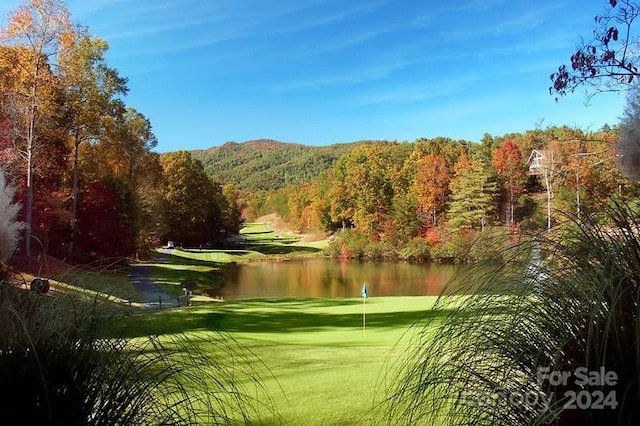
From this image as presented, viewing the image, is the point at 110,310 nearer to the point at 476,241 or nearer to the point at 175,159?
the point at 476,241

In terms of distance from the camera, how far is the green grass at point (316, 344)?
3.33m

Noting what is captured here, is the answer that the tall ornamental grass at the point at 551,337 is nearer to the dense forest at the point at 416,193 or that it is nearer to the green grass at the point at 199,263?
the green grass at the point at 199,263

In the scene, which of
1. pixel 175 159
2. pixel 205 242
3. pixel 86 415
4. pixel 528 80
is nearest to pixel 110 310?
pixel 86 415

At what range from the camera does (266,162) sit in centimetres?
12775

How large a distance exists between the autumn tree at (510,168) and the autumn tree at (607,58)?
17972 millimetres

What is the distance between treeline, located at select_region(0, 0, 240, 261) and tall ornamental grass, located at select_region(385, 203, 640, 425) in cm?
1333

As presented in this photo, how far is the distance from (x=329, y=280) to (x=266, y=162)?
103555 mm

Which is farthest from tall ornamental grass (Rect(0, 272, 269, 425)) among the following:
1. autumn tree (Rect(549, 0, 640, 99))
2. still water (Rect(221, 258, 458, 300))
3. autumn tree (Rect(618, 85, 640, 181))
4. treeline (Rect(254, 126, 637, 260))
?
treeline (Rect(254, 126, 637, 260))

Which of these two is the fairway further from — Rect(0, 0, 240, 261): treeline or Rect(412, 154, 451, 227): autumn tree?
Rect(412, 154, 451, 227): autumn tree

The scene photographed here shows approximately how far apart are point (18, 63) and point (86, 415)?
16960mm

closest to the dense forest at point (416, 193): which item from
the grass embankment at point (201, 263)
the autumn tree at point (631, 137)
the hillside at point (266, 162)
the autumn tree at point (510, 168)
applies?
the autumn tree at point (510, 168)

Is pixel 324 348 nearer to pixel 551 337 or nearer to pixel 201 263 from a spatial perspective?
pixel 551 337

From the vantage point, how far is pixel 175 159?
40.1m

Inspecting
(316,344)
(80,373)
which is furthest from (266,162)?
(80,373)
